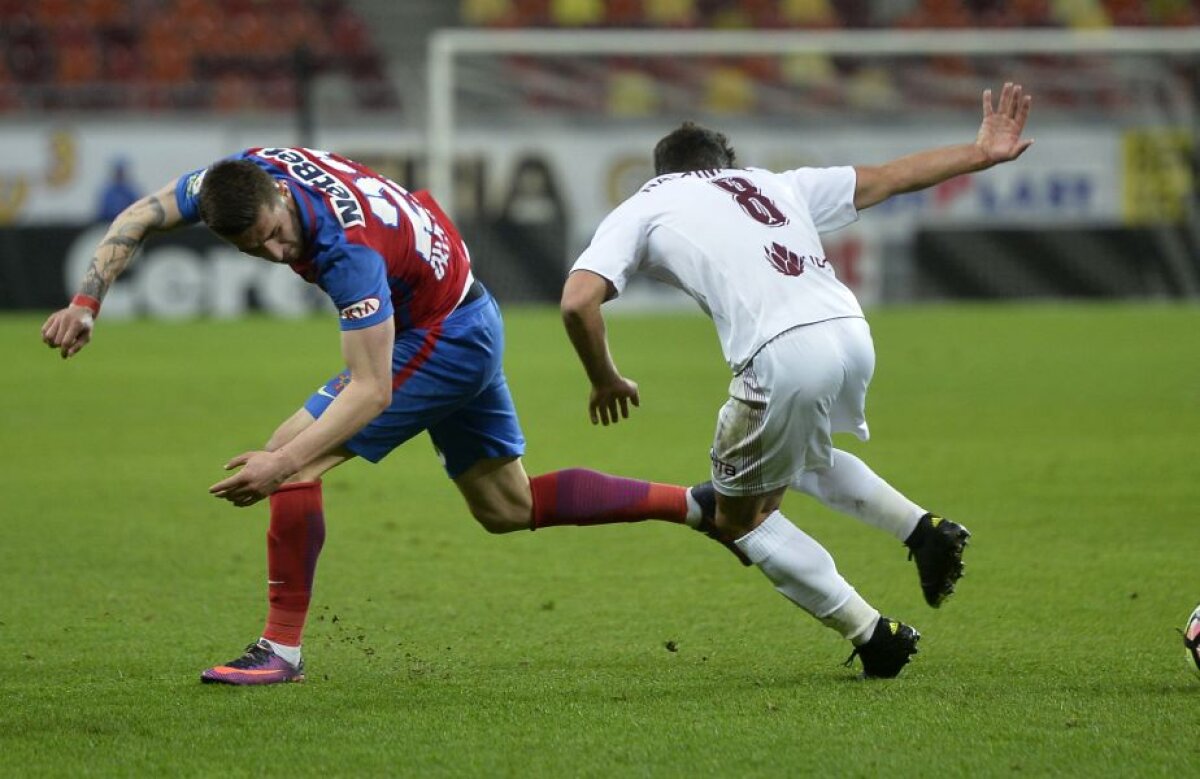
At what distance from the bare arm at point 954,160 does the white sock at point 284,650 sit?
206cm

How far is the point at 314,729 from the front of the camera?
14.1ft

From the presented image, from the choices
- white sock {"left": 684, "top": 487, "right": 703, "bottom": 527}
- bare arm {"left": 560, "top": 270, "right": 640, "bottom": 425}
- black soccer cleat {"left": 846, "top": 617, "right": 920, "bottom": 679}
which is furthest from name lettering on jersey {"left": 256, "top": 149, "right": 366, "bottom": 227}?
black soccer cleat {"left": 846, "top": 617, "right": 920, "bottom": 679}

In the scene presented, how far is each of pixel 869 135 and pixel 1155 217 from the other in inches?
137

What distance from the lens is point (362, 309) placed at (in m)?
4.51

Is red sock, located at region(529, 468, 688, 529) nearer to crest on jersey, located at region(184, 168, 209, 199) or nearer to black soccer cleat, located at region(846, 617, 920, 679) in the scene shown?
black soccer cleat, located at region(846, 617, 920, 679)

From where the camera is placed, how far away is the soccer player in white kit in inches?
186

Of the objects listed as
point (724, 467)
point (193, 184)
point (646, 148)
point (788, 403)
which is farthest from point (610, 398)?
point (646, 148)

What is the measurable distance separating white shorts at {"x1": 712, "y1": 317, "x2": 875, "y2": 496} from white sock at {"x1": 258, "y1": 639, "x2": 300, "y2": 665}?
129cm

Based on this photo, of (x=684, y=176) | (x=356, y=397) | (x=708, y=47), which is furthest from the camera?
(x=708, y=47)

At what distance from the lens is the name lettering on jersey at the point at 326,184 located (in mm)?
4742

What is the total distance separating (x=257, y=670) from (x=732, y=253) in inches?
69.2

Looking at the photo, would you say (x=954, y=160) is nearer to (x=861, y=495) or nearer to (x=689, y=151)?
(x=689, y=151)

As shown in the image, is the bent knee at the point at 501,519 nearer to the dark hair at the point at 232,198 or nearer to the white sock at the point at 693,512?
the white sock at the point at 693,512

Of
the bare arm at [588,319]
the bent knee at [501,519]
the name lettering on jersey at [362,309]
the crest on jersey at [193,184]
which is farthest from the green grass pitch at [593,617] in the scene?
the crest on jersey at [193,184]
